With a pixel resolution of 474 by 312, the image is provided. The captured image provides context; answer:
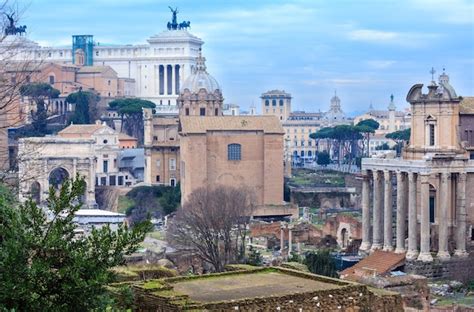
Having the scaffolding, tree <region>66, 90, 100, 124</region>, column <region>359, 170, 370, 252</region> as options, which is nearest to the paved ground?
column <region>359, 170, 370, 252</region>

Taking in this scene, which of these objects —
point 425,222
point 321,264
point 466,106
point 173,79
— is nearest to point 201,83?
point 466,106

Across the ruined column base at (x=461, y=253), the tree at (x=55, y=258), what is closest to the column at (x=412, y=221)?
the ruined column base at (x=461, y=253)

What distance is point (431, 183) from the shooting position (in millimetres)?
38906

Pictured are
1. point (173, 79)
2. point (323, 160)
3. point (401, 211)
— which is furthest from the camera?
point (173, 79)

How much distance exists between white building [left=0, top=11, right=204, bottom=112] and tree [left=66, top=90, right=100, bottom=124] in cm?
1856

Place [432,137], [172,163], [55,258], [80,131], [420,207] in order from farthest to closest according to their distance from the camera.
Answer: [80,131] → [172,163] → [432,137] → [420,207] → [55,258]

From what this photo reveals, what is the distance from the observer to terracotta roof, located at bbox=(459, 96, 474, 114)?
3947 centimetres

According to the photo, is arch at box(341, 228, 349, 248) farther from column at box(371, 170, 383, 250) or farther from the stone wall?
the stone wall

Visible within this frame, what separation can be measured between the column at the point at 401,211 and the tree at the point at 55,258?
28123 millimetres

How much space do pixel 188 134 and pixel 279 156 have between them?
535cm

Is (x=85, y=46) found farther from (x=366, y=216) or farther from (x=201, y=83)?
(x=366, y=216)

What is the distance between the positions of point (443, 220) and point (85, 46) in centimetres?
7722

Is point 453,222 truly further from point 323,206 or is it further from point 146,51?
point 146,51

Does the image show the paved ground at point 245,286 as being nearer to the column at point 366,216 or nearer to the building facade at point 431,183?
the building facade at point 431,183
